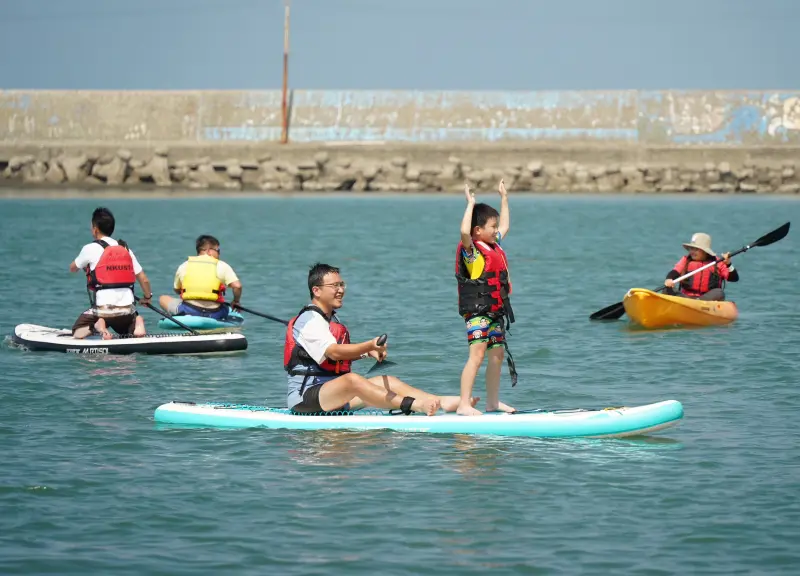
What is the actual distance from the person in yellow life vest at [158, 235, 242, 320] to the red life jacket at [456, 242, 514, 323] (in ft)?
18.3

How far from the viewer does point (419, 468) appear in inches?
375

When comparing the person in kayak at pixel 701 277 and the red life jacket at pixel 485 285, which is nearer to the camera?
the red life jacket at pixel 485 285

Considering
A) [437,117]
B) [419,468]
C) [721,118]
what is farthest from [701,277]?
[437,117]

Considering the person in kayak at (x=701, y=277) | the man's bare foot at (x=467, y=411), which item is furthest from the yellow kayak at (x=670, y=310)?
the man's bare foot at (x=467, y=411)

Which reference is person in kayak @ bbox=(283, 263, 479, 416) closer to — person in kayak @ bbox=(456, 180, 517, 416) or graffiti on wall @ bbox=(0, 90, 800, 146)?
person in kayak @ bbox=(456, 180, 517, 416)

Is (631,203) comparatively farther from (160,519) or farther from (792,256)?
(160,519)

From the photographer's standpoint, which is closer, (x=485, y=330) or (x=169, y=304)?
(x=485, y=330)

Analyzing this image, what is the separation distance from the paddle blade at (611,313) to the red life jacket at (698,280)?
0.84 m

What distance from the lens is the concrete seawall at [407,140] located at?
57.3m

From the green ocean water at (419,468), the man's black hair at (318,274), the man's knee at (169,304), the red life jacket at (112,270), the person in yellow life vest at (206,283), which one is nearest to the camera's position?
the green ocean water at (419,468)

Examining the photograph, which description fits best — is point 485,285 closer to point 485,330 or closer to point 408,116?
point 485,330

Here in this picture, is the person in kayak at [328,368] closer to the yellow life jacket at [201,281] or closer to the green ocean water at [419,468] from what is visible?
the green ocean water at [419,468]

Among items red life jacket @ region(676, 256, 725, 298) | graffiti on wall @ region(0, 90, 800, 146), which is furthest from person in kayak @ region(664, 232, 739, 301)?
graffiti on wall @ region(0, 90, 800, 146)

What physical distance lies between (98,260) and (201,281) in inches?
80.2
